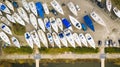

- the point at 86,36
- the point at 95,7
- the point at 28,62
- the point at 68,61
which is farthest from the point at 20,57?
the point at 95,7

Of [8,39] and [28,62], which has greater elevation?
[8,39]

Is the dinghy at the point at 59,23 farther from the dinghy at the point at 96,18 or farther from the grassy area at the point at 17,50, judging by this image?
the grassy area at the point at 17,50

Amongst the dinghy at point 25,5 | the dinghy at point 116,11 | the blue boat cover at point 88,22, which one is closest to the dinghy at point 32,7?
the dinghy at point 25,5

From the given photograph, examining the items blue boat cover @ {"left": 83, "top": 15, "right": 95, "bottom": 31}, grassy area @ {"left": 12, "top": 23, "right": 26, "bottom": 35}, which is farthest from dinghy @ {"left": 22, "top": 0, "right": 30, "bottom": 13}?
blue boat cover @ {"left": 83, "top": 15, "right": 95, "bottom": 31}

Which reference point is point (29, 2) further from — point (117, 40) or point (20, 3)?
point (117, 40)

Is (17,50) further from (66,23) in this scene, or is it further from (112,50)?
(112,50)

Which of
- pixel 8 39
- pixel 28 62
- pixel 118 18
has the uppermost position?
pixel 118 18

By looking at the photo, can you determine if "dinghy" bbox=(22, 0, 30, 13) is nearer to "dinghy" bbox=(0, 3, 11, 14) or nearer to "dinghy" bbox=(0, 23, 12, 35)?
"dinghy" bbox=(0, 3, 11, 14)

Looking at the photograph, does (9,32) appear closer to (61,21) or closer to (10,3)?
(10,3)
